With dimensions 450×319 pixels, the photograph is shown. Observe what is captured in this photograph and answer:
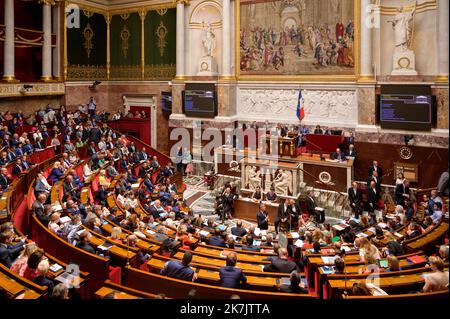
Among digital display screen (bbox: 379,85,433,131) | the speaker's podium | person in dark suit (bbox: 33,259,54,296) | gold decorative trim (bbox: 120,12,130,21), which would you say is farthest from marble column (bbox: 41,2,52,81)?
person in dark suit (bbox: 33,259,54,296)

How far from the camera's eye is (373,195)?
12.4 metres

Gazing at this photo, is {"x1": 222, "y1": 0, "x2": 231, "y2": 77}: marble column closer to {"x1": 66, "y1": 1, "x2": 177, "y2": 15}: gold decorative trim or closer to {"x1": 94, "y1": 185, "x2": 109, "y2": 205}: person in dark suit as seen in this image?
{"x1": 66, "y1": 1, "x2": 177, "y2": 15}: gold decorative trim

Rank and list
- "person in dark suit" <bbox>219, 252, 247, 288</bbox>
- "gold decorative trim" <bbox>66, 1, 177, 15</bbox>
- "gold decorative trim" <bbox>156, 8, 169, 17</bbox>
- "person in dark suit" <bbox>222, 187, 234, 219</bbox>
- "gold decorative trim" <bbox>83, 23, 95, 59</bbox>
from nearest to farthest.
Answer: "person in dark suit" <bbox>219, 252, 247, 288</bbox>, "person in dark suit" <bbox>222, 187, 234, 219</bbox>, "gold decorative trim" <bbox>66, 1, 177, 15</bbox>, "gold decorative trim" <bbox>156, 8, 169, 17</bbox>, "gold decorative trim" <bbox>83, 23, 95, 59</bbox>

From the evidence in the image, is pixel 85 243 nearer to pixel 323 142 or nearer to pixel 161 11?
pixel 323 142

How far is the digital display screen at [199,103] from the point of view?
18.5 m

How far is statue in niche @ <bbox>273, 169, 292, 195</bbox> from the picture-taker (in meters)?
13.3

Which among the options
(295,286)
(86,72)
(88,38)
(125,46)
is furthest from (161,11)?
(295,286)

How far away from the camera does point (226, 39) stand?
18.3 m

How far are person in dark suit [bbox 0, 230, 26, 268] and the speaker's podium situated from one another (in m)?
9.79

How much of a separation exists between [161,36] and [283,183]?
12071 millimetres

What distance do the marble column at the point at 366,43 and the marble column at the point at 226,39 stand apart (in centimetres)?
614

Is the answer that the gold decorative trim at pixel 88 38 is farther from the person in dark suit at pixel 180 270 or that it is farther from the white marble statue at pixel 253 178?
the person in dark suit at pixel 180 270
